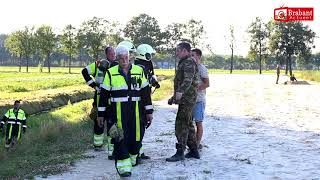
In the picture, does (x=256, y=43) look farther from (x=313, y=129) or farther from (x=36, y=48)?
(x=313, y=129)

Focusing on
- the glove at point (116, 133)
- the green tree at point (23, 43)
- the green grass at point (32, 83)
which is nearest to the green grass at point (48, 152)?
the glove at point (116, 133)

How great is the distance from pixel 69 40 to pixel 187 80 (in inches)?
3171

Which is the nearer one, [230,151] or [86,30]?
[230,151]

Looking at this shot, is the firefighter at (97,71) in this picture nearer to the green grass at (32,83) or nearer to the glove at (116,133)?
the glove at (116,133)

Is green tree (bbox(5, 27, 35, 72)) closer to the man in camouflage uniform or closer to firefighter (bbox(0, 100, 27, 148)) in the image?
firefighter (bbox(0, 100, 27, 148))

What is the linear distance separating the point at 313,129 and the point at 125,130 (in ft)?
25.6

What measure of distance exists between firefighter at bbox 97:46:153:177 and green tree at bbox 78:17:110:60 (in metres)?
74.2

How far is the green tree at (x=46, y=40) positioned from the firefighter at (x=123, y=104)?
8158cm

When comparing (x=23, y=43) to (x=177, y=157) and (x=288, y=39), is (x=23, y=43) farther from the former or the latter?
(x=177, y=157)

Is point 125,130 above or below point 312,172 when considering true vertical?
above

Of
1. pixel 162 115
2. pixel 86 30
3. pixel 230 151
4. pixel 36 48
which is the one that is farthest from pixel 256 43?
pixel 230 151

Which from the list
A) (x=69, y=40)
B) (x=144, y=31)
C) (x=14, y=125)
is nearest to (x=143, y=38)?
(x=144, y=31)

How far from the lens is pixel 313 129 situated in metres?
12.9

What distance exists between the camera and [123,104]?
6797 millimetres
